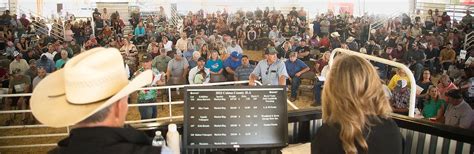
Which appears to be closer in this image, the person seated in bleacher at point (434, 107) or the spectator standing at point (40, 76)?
→ the person seated in bleacher at point (434, 107)

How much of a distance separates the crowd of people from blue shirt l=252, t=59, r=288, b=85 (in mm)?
16

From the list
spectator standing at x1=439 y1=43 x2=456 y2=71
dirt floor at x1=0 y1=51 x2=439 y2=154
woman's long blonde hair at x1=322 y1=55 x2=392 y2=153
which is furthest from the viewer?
spectator standing at x1=439 y1=43 x2=456 y2=71

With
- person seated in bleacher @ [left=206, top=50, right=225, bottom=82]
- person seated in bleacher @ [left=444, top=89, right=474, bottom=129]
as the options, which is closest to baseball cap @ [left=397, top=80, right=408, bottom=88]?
person seated in bleacher @ [left=444, top=89, right=474, bottom=129]

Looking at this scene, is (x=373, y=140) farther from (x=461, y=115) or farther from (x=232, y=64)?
(x=232, y=64)

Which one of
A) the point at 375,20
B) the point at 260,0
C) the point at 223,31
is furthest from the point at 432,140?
the point at 260,0

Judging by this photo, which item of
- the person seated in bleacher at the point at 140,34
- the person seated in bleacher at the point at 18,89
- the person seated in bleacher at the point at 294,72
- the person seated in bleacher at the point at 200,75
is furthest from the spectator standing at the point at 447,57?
the person seated in bleacher at the point at 140,34

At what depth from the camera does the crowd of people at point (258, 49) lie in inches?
272

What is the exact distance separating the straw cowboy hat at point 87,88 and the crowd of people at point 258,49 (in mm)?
1192

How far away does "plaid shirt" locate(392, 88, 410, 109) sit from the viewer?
609 cm

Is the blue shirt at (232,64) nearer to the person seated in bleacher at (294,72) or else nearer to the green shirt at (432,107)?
the person seated in bleacher at (294,72)

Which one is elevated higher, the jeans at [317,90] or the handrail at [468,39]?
the handrail at [468,39]

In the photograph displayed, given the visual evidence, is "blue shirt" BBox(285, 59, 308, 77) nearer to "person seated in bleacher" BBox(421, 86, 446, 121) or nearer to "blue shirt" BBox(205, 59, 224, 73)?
"blue shirt" BBox(205, 59, 224, 73)

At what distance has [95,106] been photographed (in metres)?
1.38

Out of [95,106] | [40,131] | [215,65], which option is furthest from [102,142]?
[215,65]
